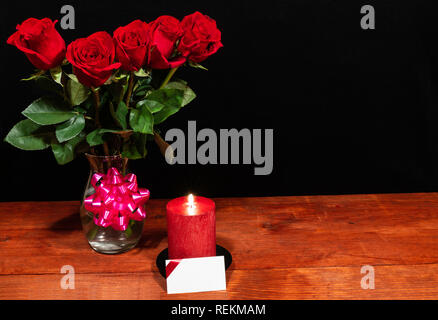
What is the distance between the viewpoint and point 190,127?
1417mm

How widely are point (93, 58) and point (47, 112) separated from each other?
0.57 ft

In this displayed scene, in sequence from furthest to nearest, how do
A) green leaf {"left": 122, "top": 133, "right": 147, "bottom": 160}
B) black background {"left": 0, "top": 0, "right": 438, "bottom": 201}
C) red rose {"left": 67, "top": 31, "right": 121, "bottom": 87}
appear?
black background {"left": 0, "top": 0, "right": 438, "bottom": 201}
green leaf {"left": 122, "top": 133, "right": 147, "bottom": 160}
red rose {"left": 67, "top": 31, "right": 121, "bottom": 87}

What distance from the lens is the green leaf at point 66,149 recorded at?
993 mm

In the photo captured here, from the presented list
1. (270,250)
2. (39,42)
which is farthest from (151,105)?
(270,250)

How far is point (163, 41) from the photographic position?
94 cm

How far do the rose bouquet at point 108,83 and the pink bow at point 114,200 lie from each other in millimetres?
54

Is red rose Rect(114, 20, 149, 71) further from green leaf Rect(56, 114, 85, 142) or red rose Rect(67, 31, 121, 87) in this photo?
green leaf Rect(56, 114, 85, 142)

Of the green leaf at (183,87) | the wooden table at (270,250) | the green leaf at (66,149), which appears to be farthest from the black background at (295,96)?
the green leaf at (66,149)

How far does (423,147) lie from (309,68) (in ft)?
1.36

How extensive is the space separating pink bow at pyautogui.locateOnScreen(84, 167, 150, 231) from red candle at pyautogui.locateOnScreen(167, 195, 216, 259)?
3.5 inches

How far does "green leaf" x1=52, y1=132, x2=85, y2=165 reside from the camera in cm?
99

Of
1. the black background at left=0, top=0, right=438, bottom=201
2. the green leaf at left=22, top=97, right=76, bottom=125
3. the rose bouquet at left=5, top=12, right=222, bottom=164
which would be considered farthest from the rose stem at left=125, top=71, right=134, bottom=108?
the black background at left=0, top=0, right=438, bottom=201

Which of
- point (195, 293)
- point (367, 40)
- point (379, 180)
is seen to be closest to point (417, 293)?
point (195, 293)

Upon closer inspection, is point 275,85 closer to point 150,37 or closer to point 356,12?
point 356,12
